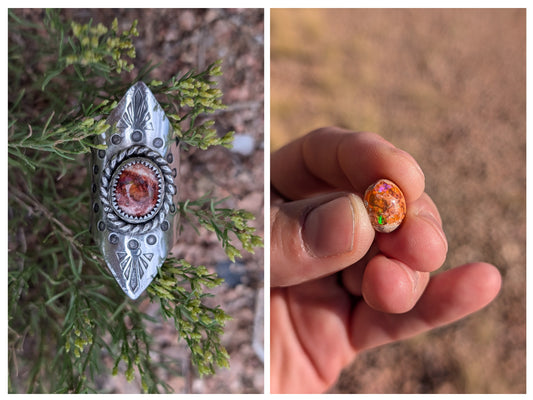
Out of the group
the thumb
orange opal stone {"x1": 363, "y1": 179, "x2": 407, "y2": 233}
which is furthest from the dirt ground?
orange opal stone {"x1": 363, "y1": 179, "x2": 407, "y2": 233}

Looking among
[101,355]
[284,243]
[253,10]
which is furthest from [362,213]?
[101,355]

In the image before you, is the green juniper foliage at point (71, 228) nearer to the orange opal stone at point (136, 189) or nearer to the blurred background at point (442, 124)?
the orange opal stone at point (136, 189)

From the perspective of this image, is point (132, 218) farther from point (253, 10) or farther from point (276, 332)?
point (253, 10)

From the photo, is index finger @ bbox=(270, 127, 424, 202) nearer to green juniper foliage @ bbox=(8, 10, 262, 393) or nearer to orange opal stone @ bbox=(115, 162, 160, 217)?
green juniper foliage @ bbox=(8, 10, 262, 393)

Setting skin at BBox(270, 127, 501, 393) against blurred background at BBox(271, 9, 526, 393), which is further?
blurred background at BBox(271, 9, 526, 393)

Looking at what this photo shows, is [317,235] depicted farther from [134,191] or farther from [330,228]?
[134,191]

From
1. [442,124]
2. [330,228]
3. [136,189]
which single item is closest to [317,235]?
[330,228]

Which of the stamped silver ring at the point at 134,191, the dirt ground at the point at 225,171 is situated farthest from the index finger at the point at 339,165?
the stamped silver ring at the point at 134,191
